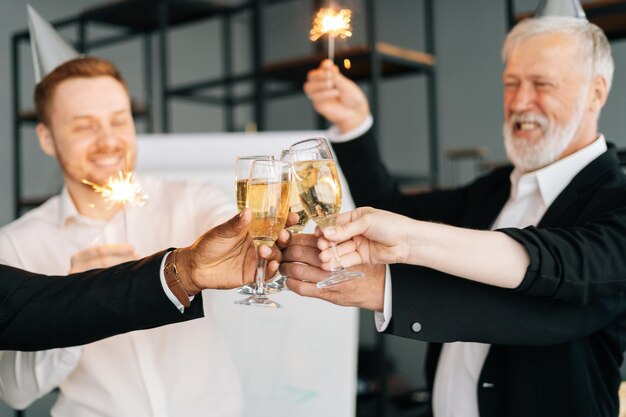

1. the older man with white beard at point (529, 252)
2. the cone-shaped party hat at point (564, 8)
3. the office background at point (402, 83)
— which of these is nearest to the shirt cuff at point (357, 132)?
the older man with white beard at point (529, 252)

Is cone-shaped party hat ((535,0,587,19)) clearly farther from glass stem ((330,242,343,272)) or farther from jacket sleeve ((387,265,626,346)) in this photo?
glass stem ((330,242,343,272))

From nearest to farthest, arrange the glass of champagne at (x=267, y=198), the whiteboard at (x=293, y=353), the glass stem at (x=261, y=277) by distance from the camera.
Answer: the glass of champagne at (x=267, y=198) → the glass stem at (x=261, y=277) → the whiteboard at (x=293, y=353)

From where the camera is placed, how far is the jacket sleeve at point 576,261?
4.01 ft

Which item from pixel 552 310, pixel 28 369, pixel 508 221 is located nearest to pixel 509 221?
Result: pixel 508 221

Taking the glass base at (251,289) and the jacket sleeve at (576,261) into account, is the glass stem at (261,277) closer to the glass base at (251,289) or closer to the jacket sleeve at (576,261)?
the glass base at (251,289)

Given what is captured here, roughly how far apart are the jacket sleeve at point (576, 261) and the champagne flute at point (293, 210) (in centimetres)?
34

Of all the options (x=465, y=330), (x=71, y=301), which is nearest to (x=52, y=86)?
(x=71, y=301)

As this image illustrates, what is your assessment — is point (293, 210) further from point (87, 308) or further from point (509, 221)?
point (509, 221)

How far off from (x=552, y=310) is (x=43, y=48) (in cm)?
124

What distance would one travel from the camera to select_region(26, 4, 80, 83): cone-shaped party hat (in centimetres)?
168

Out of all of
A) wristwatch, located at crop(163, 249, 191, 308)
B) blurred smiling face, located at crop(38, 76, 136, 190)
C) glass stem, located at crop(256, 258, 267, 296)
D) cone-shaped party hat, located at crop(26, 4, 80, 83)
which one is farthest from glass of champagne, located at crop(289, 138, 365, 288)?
cone-shaped party hat, located at crop(26, 4, 80, 83)

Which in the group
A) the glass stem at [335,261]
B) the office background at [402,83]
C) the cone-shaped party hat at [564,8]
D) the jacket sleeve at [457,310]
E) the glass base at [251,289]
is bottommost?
the jacket sleeve at [457,310]

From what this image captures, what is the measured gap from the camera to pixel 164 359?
5.04 ft

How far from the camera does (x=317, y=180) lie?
1.09m
